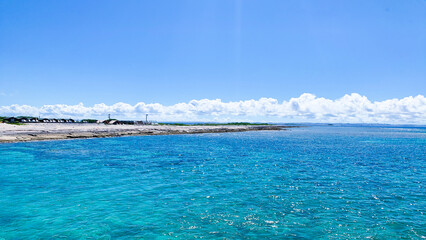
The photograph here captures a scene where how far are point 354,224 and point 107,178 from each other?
19511mm

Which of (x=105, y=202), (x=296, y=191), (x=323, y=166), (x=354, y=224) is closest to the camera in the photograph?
(x=354, y=224)

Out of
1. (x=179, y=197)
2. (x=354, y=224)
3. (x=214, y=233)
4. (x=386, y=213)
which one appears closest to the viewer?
(x=214, y=233)

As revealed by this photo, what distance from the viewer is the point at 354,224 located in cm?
1286

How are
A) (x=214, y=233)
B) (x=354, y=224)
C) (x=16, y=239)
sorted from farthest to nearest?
(x=354, y=224), (x=214, y=233), (x=16, y=239)

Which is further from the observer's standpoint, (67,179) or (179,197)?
(67,179)

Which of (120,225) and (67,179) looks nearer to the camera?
(120,225)

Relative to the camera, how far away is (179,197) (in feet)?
56.0

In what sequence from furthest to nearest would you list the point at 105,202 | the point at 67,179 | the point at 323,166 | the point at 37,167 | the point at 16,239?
the point at 323,166 < the point at 37,167 < the point at 67,179 < the point at 105,202 < the point at 16,239

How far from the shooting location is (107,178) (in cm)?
2223

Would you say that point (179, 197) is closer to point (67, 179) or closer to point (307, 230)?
point (307, 230)

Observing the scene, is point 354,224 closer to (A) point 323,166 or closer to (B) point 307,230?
(B) point 307,230

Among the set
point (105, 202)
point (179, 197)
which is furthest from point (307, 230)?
point (105, 202)

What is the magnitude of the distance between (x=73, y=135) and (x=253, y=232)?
69464 mm

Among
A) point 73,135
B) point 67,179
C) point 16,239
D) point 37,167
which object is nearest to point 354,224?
point 16,239
